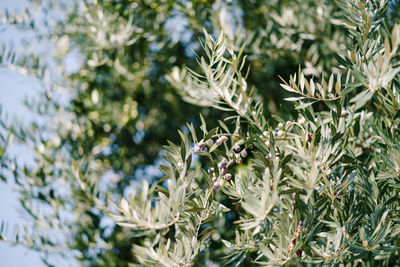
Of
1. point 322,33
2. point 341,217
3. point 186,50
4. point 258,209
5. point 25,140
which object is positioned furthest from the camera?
point 186,50

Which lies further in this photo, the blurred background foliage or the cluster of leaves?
the blurred background foliage

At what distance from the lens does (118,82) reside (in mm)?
1626

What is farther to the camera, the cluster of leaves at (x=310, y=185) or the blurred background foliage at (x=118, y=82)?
the blurred background foliage at (x=118, y=82)

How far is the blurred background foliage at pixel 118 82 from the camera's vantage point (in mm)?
1246

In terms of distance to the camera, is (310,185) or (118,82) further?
(118,82)

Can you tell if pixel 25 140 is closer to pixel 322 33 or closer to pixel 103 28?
pixel 103 28

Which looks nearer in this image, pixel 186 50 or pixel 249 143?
pixel 249 143

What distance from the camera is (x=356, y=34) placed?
0.63 metres

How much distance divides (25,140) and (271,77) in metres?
0.98

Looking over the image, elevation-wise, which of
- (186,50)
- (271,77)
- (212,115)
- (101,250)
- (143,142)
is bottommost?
(101,250)

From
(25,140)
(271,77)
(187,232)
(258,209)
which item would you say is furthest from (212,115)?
(258,209)

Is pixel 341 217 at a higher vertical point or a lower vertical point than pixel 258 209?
lower

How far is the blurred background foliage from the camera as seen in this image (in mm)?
1246

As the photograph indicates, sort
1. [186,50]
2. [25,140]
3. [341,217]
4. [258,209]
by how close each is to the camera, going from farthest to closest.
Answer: [186,50], [25,140], [341,217], [258,209]
